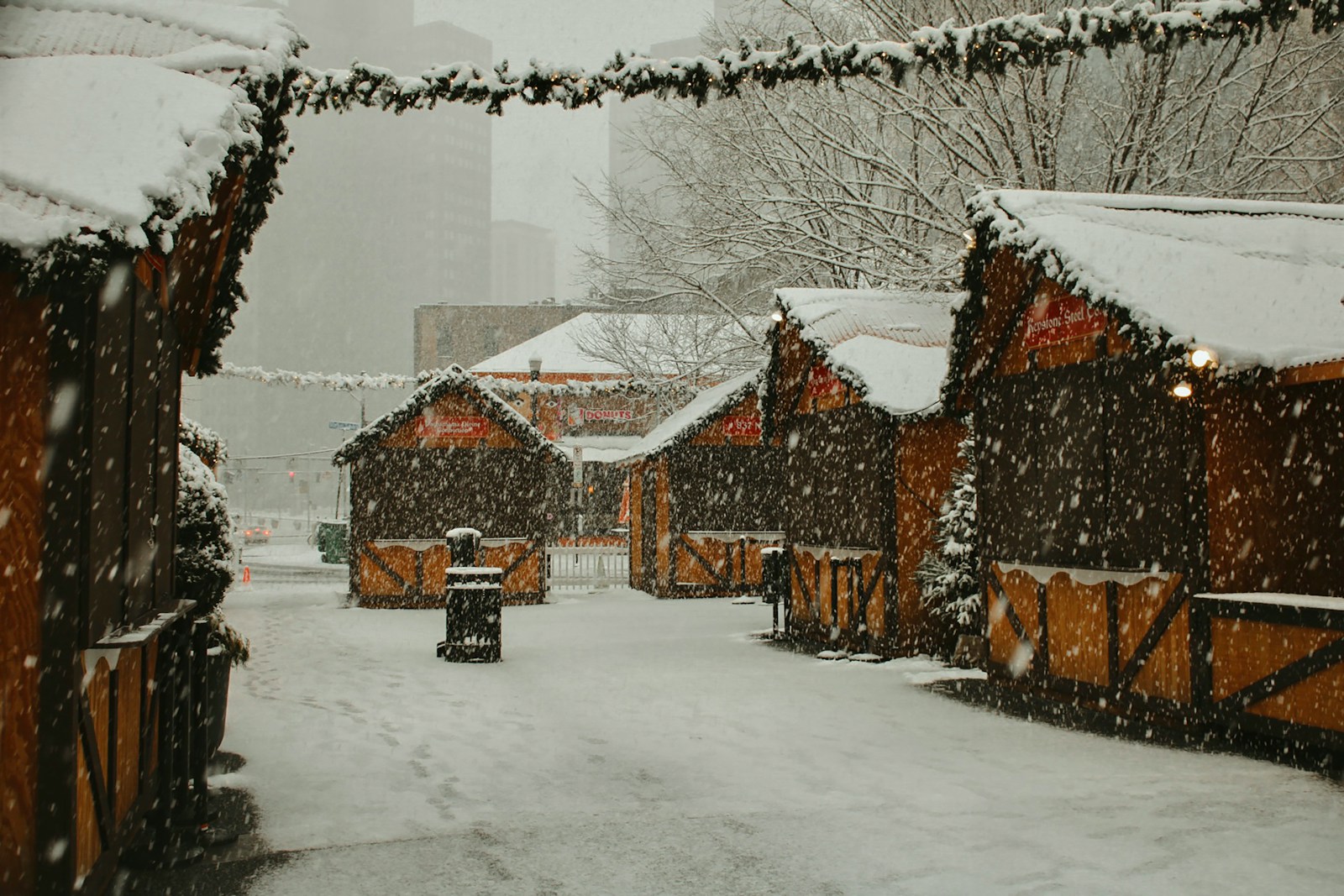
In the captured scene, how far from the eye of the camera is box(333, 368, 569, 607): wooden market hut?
69.4ft

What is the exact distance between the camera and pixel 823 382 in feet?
50.5

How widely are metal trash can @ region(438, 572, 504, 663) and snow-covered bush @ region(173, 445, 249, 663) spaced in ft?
17.3

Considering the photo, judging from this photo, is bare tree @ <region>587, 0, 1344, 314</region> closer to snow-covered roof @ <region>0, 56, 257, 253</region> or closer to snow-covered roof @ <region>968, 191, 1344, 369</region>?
snow-covered roof @ <region>968, 191, 1344, 369</region>

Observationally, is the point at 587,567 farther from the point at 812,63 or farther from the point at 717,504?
the point at 812,63

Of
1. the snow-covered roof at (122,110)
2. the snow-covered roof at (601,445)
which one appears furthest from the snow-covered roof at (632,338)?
the snow-covered roof at (122,110)

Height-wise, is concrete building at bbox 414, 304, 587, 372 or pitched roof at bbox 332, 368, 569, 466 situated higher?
concrete building at bbox 414, 304, 587, 372

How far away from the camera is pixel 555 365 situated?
47.5 meters

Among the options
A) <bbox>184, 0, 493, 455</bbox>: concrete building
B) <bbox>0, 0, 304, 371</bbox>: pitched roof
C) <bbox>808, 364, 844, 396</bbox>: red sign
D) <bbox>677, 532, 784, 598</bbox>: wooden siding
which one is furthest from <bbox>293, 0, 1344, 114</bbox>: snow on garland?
<bbox>184, 0, 493, 455</bbox>: concrete building

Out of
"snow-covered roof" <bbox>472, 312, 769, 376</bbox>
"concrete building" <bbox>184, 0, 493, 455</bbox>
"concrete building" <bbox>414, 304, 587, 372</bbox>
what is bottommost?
"snow-covered roof" <bbox>472, 312, 769, 376</bbox>

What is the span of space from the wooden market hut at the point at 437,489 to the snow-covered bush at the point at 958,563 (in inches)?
397

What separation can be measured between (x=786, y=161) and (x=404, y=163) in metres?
170

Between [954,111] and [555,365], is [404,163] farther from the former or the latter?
[954,111]

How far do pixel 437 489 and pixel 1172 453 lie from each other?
50.1 feet

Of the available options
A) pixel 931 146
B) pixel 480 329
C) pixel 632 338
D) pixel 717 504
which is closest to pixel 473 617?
pixel 717 504
